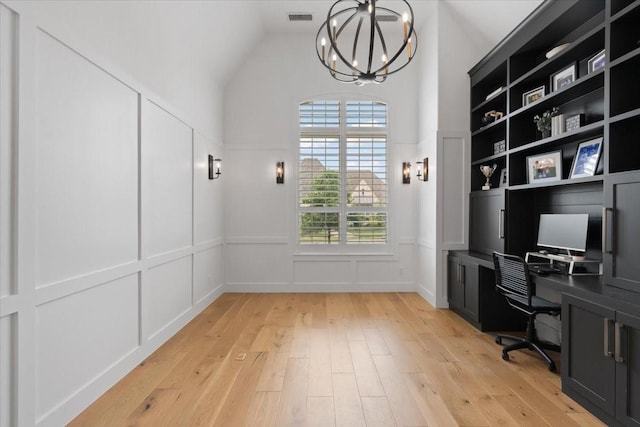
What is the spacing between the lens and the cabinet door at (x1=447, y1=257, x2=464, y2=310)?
4.44m

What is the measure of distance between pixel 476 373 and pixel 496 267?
998 millimetres

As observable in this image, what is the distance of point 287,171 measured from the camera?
5.77 metres

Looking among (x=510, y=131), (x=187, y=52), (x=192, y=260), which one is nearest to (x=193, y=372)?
(x=192, y=260)

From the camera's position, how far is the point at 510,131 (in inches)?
156

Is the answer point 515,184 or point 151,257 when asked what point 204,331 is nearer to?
point 151,257

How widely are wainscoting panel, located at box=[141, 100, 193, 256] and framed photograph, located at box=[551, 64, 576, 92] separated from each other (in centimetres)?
373

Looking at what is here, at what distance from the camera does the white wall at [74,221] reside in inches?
72.7

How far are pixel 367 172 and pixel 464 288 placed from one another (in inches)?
93.7

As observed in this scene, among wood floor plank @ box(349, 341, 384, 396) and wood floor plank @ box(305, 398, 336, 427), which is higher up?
wood floor plank @ box(305, 398, 336, 427)

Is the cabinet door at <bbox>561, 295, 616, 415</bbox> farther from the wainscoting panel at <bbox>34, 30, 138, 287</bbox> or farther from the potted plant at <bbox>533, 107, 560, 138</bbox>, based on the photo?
the wainscoting panel at <bbox>34, 30, 138, 287</bbox>

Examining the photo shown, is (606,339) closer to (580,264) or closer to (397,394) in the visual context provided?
(580,264)

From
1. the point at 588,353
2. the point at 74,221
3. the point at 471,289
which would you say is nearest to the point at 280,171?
the point at 471,289

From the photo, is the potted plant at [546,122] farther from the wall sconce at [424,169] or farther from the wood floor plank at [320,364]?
the wood floor plank at [320,364]

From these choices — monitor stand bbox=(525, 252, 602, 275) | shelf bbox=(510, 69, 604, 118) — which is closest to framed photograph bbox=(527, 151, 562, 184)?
shelf bbox=(510, 69, 604, 118)
